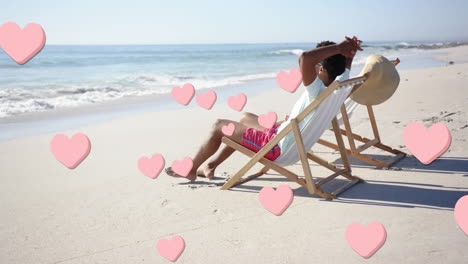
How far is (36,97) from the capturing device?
10602 millimetres

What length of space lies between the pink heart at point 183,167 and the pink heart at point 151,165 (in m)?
0.32

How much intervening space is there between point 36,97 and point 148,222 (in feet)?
28.2

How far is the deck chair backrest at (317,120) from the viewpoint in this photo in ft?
10.8

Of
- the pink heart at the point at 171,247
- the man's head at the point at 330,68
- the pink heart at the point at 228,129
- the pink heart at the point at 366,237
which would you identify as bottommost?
the pink heart at the point at 171,247

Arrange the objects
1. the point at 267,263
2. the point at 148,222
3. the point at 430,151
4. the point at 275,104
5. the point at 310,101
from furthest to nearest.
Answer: the point at 275,104 → the point at 430,151 → the point at 310,101 → the point at 148,222 → the point at 267,263

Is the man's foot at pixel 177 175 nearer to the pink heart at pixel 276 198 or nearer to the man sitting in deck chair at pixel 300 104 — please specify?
the man sitting in deck chair at pixel 300 104

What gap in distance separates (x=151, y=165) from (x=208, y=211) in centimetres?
148

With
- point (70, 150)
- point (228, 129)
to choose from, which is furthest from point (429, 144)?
point (70, 150)

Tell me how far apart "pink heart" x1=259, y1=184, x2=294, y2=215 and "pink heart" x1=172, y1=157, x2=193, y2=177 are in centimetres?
77

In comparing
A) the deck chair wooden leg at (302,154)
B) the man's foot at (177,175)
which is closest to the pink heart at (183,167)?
the man's foot at (177,175)

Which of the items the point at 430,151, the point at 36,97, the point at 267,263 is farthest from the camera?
the point at 36,97

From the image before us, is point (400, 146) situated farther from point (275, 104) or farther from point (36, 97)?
point (36, 97)

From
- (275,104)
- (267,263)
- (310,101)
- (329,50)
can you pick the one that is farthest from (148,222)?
(275,104)

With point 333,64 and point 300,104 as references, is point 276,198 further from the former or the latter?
point 333,64
